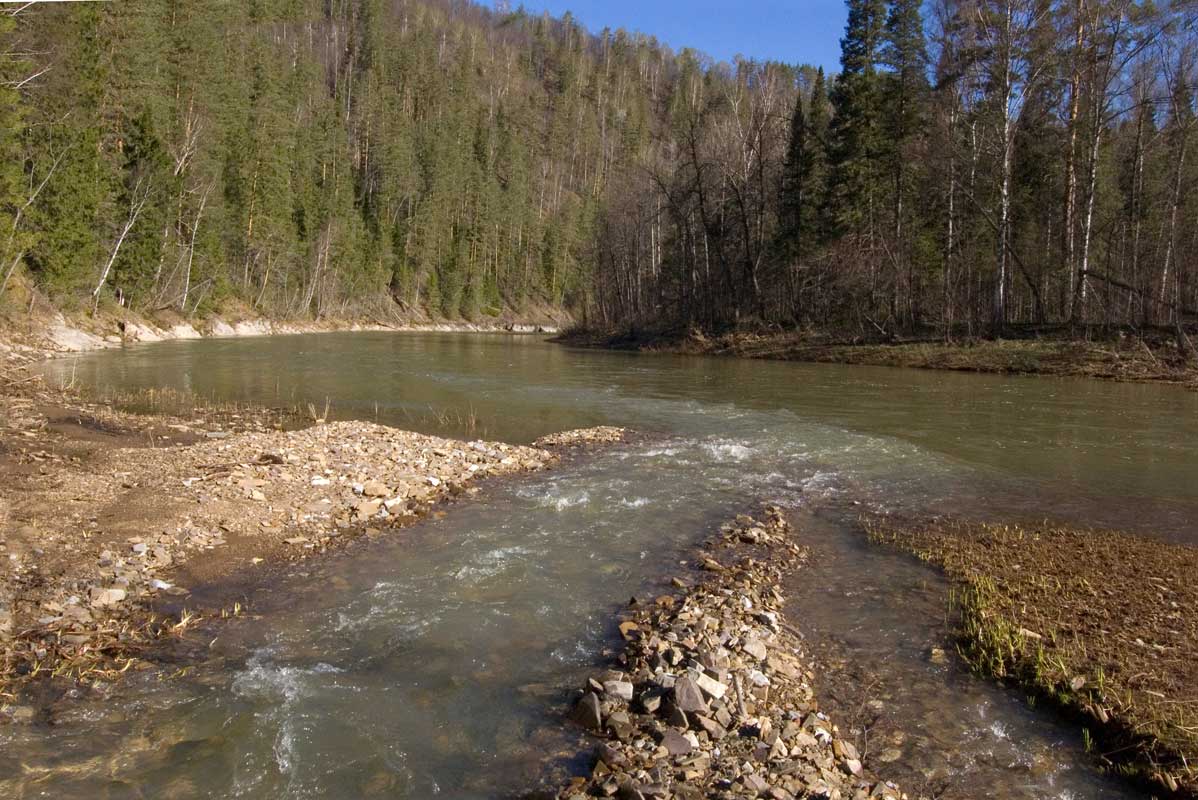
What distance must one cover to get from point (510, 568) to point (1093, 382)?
23.4 meters

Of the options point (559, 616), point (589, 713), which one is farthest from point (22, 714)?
point (559, 616)

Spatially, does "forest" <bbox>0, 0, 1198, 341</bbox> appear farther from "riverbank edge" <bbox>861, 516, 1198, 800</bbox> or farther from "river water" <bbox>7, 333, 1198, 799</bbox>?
"riverbank edge" <bbox>861, 516, 1198, 800</bbox>

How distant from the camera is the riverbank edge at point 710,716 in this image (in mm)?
3512

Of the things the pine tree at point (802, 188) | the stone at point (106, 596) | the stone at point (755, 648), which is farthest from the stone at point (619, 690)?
the pine tree at point (802, 188)

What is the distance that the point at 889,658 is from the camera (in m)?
5.06

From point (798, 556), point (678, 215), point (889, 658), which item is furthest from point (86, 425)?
point (678, 215)

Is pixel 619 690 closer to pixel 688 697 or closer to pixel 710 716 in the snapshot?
pixel 688 697

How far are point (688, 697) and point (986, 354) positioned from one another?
27.2 m

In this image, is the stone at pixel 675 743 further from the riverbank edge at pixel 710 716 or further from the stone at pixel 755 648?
the stone at pixel 755 648

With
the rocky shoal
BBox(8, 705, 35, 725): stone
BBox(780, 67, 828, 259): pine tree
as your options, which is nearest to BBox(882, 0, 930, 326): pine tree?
BBox(780, 67, 828, 259): pine tree

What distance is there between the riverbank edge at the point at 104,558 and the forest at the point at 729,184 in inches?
704

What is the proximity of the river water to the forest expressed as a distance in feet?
55.8

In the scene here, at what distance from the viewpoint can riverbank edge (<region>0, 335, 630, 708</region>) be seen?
4.69m

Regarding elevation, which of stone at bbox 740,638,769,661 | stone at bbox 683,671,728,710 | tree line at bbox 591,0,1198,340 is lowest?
stone at bbox 740,638,769,661
